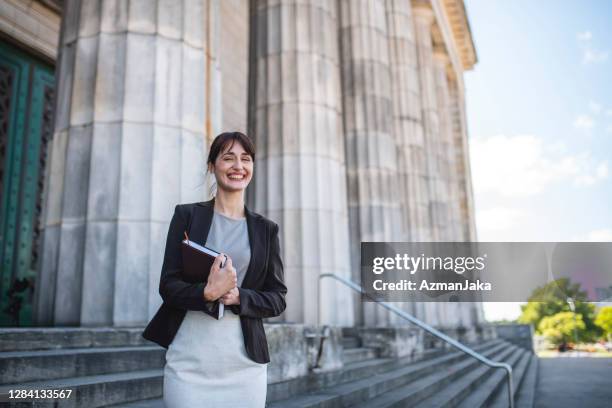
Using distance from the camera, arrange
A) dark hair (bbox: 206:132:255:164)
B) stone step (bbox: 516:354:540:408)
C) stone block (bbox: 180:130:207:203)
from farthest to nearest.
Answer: stone step (bbox: 516:354:540:408) → stone block (bbox: 180:130:207:203) → dark hair (bbox: 206:132:255:164)

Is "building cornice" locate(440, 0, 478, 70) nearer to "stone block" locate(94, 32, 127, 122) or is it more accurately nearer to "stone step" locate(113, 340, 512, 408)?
"stone step" locate(113, 340, 512, 408)

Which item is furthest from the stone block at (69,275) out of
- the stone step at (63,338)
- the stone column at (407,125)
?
the stone column at (407,125)

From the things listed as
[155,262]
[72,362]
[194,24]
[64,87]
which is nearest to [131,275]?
[155,262]

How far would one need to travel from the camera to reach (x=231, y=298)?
210 centimetres

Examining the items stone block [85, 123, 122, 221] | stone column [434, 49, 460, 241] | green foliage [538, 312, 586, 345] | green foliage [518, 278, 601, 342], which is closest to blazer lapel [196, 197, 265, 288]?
stone block [85, 123, 122, 221]

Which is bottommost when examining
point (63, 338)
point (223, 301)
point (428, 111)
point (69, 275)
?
point (63, 338)

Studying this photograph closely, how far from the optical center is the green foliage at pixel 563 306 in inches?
3081

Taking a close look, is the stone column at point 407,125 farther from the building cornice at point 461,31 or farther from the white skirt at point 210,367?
the white skirt at point 210,367

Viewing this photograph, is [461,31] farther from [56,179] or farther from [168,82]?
[56,179]

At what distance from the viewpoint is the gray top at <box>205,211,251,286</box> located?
91.1 inches

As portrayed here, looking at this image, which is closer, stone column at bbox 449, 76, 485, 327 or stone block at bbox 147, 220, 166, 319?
stone block at bbox 147, 220, 166, 319

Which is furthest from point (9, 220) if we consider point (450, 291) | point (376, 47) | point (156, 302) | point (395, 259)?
point (450, 291)

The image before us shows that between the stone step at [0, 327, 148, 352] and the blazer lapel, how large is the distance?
2.75m

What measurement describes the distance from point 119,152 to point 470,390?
7289mm
